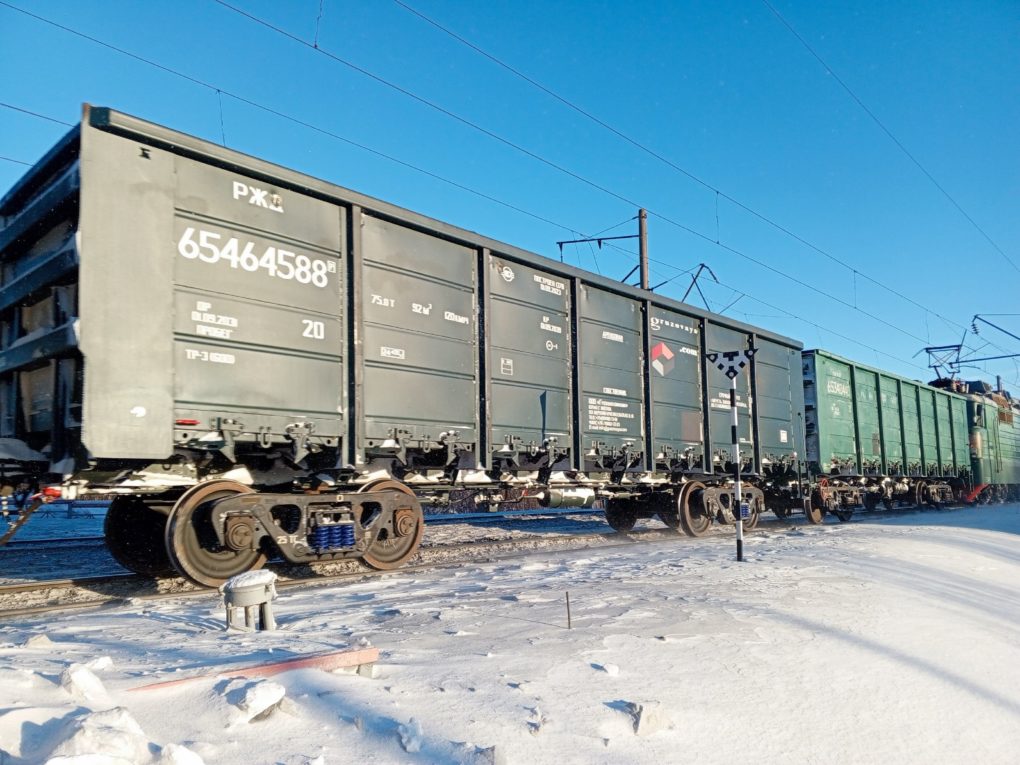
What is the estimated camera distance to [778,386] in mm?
14461

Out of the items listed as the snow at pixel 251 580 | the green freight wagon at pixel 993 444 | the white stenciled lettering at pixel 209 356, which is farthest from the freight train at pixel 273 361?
the green freight wagon at pixel 993 444

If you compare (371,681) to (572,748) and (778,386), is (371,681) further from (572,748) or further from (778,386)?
(778,386)

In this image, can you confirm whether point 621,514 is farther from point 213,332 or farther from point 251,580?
point 251,580

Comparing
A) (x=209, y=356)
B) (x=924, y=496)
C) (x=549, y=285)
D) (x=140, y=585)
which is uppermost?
(x=549, y=285)

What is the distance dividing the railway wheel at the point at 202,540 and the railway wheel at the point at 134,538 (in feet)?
3.78

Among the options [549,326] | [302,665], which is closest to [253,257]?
[549,326]

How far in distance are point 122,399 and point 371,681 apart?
→ 141 inches

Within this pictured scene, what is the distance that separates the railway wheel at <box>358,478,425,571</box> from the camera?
757 centimetres

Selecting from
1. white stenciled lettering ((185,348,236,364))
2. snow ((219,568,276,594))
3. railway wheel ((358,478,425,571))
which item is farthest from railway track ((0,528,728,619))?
snow ((219,568,276,594))

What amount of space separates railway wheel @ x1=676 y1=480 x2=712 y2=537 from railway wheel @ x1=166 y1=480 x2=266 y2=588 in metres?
7.30

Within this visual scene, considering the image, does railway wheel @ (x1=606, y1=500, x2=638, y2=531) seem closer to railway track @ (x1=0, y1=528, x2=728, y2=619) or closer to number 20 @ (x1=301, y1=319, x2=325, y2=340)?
railway track @ (x1=0, y1=528, x2=728, y2=619)

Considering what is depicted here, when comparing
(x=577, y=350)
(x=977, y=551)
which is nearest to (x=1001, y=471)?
(x=977, y=551)

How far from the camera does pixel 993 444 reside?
29.2 meters

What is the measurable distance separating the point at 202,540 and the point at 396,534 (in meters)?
1.97
